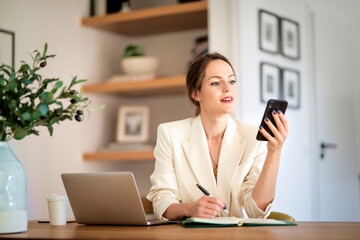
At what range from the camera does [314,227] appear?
1532 mm

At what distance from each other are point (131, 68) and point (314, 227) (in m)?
2.47

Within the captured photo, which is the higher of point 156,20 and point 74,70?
point 156,20

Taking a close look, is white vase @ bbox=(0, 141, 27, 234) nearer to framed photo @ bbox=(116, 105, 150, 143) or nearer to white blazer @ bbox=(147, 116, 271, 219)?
white blazer @ bbox=(147, 116, 271, 219)

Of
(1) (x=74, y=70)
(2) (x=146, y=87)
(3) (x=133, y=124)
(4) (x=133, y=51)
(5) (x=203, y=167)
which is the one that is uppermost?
(4) (x=133, y=51)

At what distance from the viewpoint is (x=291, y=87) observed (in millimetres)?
4066

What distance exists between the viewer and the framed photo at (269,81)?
3713mm

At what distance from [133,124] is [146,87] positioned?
360mm

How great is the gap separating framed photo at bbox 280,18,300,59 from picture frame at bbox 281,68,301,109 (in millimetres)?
127

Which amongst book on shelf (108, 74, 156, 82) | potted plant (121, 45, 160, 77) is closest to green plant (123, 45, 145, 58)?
potted plant (121, 45, 160, 77)

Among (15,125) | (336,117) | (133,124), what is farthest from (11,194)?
(336,117)

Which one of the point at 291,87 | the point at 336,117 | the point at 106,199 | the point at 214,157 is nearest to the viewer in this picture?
the point at 106,199

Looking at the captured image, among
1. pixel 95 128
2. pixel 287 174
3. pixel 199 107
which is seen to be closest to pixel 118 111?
pixel 95 128

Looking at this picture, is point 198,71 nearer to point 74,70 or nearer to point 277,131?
point 277,131

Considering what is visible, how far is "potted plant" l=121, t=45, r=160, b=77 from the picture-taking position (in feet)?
12.4
